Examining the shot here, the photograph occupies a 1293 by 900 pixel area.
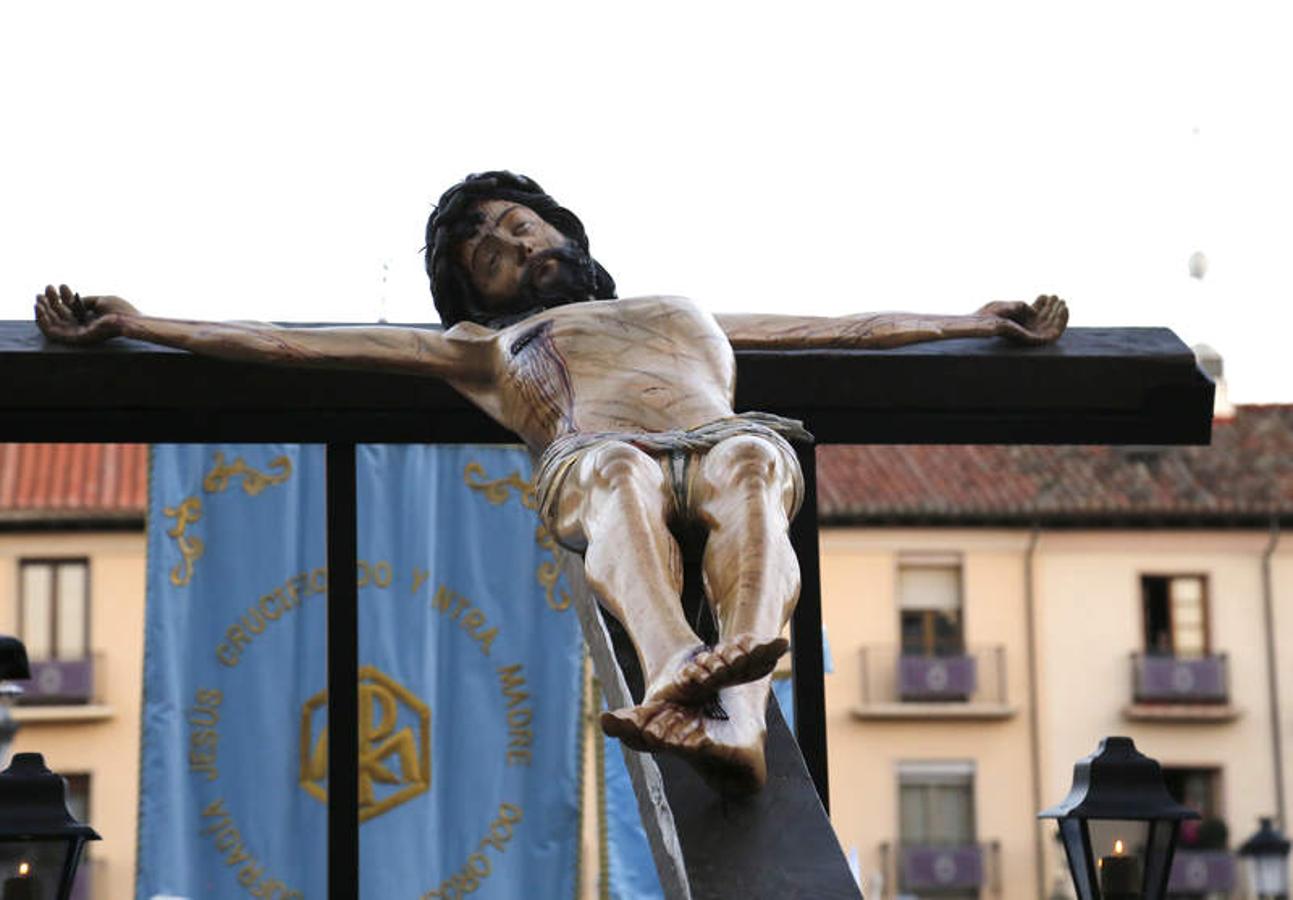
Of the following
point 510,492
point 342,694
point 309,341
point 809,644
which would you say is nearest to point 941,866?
point 510,492

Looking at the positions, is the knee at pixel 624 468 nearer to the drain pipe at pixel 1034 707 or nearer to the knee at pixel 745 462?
the knee at pixel 745 462

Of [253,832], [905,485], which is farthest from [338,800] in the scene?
[905,485]

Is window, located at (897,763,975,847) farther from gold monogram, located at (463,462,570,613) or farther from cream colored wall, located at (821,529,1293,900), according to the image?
gold monogram, located at (463,462,570,613)

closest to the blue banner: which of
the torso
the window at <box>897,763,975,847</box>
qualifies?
the torso

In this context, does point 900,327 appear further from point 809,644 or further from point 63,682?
point 63,682

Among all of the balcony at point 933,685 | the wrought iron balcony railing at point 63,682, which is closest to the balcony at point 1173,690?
the balcony at point 933,685

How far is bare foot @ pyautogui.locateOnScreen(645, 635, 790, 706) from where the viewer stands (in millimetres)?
5262

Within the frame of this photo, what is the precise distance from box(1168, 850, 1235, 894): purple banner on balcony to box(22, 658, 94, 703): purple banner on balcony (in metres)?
13.3

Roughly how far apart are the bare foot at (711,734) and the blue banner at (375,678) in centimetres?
817

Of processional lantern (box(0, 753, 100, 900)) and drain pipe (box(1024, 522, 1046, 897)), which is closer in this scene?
processional lantern (box(0, 753, 100, 900))

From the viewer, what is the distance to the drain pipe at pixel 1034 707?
39.2 meters

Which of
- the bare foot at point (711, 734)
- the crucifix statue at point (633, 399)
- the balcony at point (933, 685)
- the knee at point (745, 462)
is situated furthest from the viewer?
the balcony at point (933, 685)

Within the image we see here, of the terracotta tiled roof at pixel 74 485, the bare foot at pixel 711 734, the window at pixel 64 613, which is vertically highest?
the terracotta tiled roof at pixel 74 485

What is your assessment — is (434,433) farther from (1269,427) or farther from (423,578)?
(1269,427)
